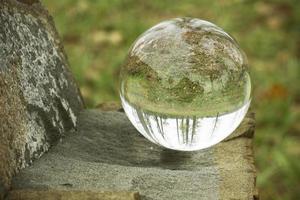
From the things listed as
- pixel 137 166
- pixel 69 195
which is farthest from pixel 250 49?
pixel 69 195

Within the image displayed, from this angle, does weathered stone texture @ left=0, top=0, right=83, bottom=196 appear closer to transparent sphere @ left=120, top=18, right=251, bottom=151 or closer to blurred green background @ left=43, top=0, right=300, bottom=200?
transparent sphere @ left=120, top=18, right=251, bottom=151

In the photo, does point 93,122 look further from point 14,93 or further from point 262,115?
point 262,115

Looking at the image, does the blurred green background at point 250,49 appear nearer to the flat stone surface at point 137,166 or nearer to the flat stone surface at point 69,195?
the flat stone surface at point 137,166

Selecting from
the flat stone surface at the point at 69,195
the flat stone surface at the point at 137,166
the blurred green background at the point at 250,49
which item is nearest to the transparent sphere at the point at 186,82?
the flat stone surface at the point at 137,166

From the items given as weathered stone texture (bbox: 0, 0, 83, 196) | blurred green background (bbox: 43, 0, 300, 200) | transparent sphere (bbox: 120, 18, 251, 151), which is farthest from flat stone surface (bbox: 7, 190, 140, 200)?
blurred green background (bbox: 43, 0, 300, 200)

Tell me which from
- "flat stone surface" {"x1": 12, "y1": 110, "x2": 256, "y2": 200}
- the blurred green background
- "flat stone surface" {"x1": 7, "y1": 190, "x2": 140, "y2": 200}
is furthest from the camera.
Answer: the blurred green background
